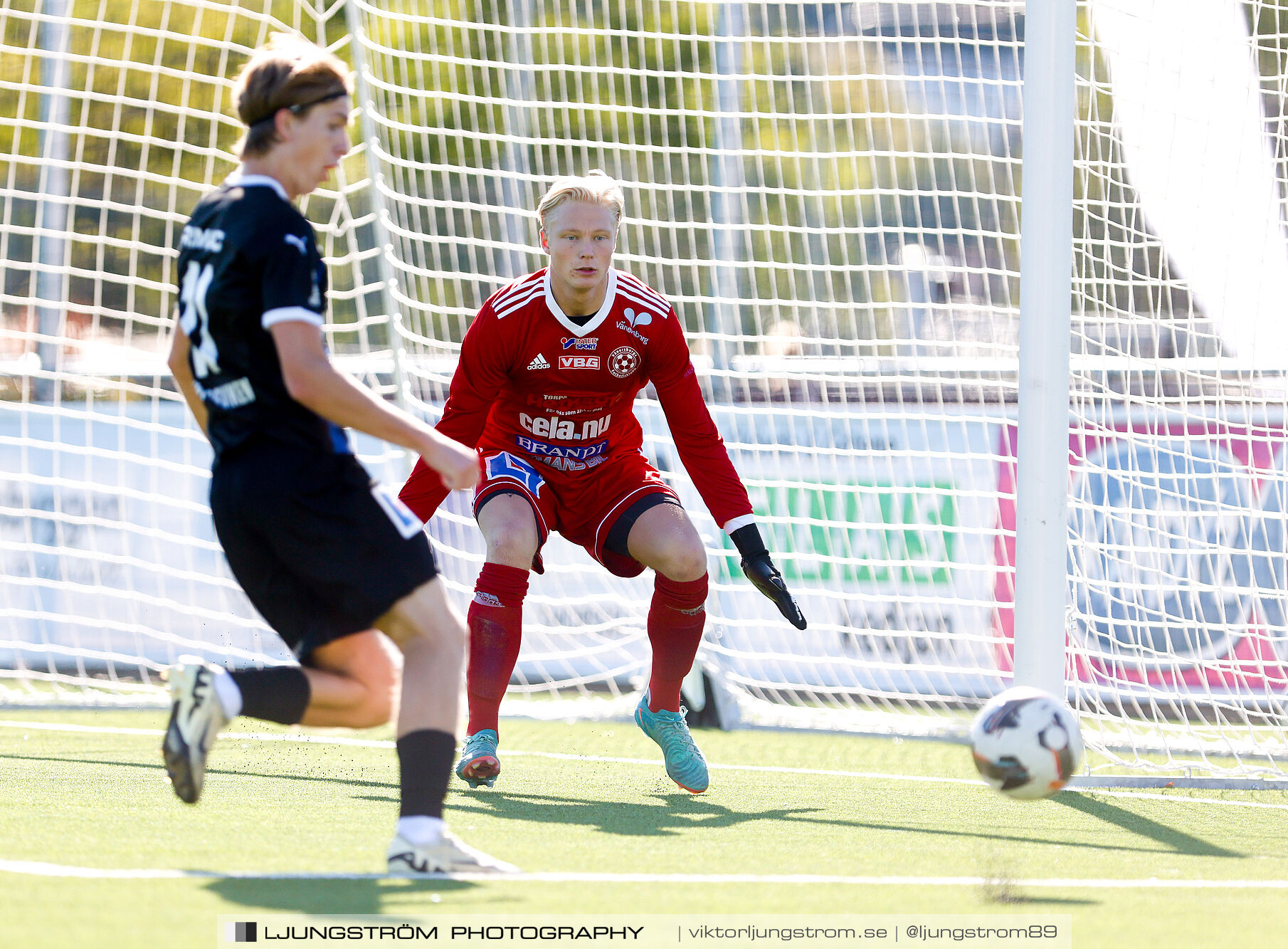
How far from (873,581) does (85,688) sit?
3468 mm

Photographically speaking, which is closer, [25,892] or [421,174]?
[25,892]

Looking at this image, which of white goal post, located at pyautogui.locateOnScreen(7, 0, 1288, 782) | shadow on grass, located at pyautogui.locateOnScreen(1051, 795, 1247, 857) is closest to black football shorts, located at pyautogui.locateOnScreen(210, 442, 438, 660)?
shadow on grass, located at pyautogui.locateOnScreen(1051, 795, 1247, 857)

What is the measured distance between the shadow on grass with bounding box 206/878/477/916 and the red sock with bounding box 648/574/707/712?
67.5 inches

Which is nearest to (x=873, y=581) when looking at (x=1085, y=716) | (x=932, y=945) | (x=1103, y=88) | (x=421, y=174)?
(x=1085, y=716)

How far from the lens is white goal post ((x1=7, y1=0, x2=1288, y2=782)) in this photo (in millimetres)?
5223

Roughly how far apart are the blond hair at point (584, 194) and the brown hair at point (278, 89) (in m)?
1.39

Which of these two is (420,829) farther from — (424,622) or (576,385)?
(576,385)

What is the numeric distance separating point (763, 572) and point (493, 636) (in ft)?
2.62

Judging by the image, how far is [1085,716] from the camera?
5246 millimetres

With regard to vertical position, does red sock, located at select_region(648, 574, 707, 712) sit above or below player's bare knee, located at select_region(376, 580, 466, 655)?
above

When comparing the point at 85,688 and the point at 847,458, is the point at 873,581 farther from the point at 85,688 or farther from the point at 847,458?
the point at 85,688

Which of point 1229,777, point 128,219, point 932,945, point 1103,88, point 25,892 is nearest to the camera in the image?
point 932,945

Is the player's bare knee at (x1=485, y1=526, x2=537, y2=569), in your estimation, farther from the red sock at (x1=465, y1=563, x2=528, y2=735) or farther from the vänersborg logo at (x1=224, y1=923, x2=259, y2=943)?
the vänersborg logo at (x1=224, y1=923, x2=259, y2=943)

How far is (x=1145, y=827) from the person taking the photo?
3881 millimetres
